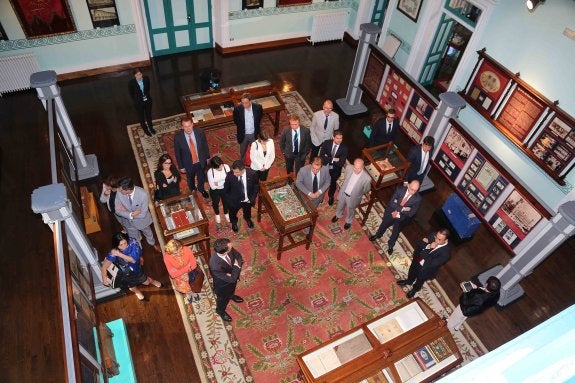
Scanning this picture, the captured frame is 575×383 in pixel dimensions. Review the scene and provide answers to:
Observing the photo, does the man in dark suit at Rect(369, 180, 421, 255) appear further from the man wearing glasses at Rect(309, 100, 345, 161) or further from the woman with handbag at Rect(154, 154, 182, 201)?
the woman with handbag at Rect(154, 154, 182, 201)

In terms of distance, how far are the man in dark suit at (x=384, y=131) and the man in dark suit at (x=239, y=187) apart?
242 cm

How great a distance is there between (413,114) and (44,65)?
827cm

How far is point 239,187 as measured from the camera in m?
5.73

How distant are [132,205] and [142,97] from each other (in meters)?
2.89

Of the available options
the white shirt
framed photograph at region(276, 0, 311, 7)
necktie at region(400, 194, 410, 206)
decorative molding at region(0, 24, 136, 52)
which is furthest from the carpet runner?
framed photograph at region(276, 0, 311, 7)

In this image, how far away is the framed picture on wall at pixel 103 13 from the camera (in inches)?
341

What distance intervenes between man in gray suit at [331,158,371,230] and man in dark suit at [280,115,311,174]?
1.07 metres

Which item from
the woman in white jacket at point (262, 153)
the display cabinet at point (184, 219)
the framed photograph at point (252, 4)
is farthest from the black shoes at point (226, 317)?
the framed photograph at point (252, 4)

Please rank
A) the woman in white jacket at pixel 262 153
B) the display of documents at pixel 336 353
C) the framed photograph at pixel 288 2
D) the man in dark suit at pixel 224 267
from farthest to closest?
the framed photograph at pixel 288 2
the woman in white jacket at pixel 262 153
the man in dark suit at pixel 224 267
the display of documents at pixel 336 353

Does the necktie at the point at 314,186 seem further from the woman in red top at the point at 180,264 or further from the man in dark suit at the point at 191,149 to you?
the woman in red top at the point at 180,264

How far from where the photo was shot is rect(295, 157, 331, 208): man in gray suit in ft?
19.3

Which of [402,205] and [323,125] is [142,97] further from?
[402,205]

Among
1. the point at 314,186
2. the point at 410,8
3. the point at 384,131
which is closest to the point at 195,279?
the point at 314,186

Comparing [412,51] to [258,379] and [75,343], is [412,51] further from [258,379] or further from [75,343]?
[75,343]
